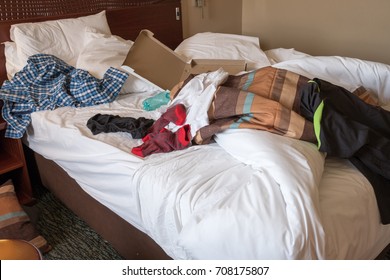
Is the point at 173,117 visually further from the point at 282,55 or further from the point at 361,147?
the point at 282,55

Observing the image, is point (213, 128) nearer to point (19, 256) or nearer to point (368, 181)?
point (368, 181)

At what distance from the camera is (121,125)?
5.06 ft

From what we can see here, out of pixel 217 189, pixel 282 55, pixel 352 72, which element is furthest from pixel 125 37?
pixel 217 189

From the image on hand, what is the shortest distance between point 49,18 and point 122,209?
1441 mm

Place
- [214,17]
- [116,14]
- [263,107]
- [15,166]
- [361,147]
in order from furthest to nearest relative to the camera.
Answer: [214,17]
[116,14]
[15,166]
[263,107]
[361,147]

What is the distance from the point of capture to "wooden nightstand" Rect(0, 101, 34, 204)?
1.88 metres

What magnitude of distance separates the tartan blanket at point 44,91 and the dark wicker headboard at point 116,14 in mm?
258

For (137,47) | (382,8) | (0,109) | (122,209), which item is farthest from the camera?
(382,8)

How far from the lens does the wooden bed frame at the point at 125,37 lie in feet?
4.77

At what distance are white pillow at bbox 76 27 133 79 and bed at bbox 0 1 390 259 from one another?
8.8 inches

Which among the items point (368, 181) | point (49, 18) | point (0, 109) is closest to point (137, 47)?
point (49, 18)

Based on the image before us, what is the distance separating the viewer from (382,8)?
2.51 metres

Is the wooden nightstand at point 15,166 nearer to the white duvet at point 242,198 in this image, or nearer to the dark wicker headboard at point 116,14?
the dark wicker headboard at point 116,14

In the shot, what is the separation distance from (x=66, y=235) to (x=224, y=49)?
5.16 ft
